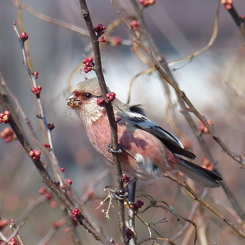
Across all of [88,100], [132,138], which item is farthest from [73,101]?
[132,138]

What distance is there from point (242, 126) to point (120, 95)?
16.9ft

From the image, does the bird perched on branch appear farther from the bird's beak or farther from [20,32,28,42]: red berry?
[20,32,28,42]: red berry

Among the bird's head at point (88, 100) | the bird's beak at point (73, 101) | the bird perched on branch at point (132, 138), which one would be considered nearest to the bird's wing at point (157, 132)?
the bird perched on branch at point (132, 138)

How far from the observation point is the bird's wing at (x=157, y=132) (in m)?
3.29

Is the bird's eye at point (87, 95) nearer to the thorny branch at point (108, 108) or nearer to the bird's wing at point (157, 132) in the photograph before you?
the bird's wing at point (157, 132)

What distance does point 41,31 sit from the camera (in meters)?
12.6

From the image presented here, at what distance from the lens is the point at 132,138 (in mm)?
3092

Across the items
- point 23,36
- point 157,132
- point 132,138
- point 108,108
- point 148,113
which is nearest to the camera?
point 108,108

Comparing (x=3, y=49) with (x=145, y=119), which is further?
(x=3, y=49)

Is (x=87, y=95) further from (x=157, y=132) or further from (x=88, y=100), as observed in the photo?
(x=157, y=132)

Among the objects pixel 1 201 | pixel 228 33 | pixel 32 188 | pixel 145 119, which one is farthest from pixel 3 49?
pixel 145 119

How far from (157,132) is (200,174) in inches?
18.0

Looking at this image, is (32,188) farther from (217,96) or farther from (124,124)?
(124,124)

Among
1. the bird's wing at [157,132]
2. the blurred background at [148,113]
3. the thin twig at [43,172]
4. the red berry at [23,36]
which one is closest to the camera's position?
the thin twig at [43,172]
